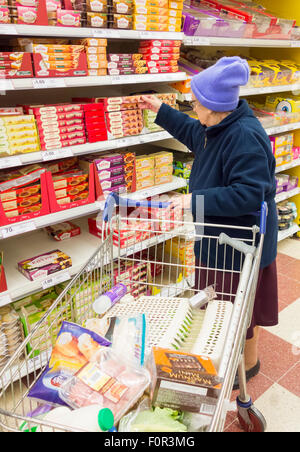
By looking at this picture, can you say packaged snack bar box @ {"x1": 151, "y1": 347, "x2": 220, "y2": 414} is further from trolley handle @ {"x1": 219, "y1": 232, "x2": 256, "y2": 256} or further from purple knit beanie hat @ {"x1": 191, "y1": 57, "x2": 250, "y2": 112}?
Result: purple knit beanie hat @ {"x1": 191, "y1": 57, "x2": 250, "y2": 112}

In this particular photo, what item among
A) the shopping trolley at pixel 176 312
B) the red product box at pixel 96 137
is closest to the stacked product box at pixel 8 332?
the shopping trolley at pixel 176 312

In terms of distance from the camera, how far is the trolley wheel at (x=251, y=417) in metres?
1.77

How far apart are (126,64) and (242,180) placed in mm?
1081

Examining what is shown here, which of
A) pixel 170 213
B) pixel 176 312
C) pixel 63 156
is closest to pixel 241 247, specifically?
pixel 176 312

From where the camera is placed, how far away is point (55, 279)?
2.09m

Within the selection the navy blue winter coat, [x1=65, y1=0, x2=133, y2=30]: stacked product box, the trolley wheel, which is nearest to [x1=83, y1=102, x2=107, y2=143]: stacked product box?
[x1=65, y1=0, x2=133, y2=30]: stacked product box

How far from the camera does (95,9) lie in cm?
192

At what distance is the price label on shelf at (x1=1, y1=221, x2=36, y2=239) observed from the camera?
1842mm

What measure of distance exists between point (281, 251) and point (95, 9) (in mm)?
2802

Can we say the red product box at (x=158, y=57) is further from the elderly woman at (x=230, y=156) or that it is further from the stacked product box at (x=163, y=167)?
the elderly woman at (x=230, y=156)

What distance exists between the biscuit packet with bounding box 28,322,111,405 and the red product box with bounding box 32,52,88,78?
1281 millimetres

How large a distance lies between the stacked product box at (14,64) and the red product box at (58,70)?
4 cm

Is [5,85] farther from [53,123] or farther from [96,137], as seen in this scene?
[96,137]
